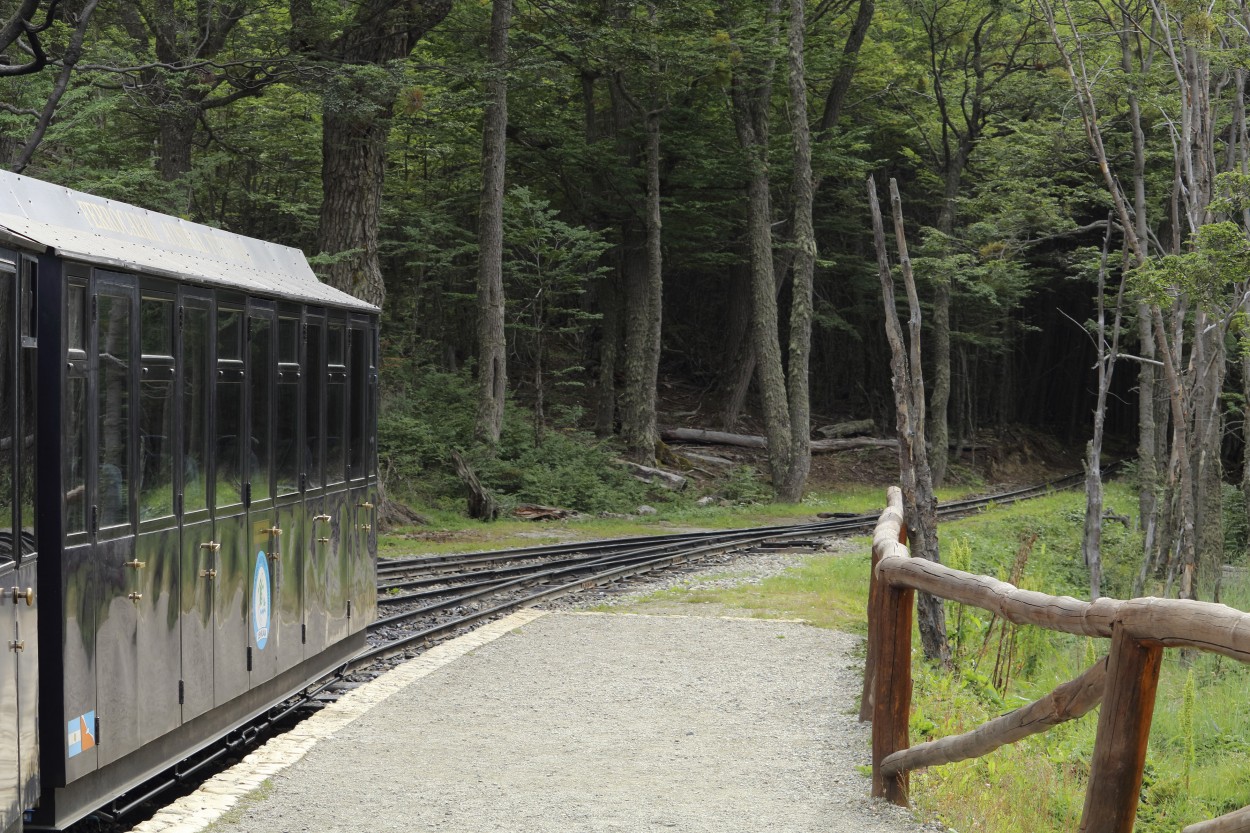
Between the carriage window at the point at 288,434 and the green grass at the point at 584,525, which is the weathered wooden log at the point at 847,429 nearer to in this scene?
the green grass at the point at 584,525

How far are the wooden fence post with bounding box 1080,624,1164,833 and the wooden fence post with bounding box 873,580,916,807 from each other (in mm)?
1932

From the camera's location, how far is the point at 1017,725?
4.66 meters

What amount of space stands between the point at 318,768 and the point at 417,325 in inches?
1017

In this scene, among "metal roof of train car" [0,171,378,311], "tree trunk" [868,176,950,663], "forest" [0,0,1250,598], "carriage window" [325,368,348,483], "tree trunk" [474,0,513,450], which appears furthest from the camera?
"tree trunk" [474,0,513,450]

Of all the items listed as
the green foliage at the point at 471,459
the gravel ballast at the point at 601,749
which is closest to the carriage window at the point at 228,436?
the gravel ballast at the point at 601,749

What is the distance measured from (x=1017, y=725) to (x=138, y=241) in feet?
16.2

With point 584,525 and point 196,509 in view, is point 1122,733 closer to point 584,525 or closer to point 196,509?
point 196,509

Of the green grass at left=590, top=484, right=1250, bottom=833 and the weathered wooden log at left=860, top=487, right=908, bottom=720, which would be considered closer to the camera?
the green grass at left=590, top=484, right=1250, bottom=833

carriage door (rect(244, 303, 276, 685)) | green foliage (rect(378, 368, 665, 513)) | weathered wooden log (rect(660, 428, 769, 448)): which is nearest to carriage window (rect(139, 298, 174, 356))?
carriage door (rect(244, 303, 276, 685))

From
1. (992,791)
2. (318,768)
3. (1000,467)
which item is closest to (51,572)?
(318,768)

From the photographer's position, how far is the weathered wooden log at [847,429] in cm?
3806

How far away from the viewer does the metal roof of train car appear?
550 cm

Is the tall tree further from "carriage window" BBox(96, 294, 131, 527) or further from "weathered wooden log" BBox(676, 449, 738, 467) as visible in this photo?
"weathered wooden log" BBox(676, 449, 738, 467)

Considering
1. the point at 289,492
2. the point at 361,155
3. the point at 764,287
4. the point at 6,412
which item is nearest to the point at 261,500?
the point at 289,492
